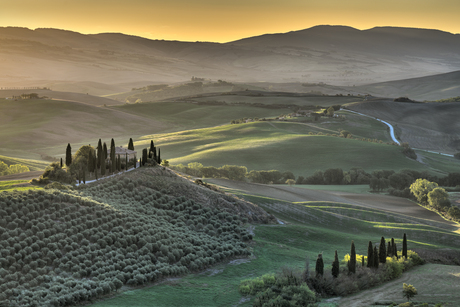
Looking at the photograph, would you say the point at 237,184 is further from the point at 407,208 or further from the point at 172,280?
the point at 172,280

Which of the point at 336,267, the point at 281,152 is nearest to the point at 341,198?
the point at 336,267

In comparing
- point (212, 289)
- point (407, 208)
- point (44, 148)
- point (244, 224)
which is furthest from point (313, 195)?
point (44, 148)

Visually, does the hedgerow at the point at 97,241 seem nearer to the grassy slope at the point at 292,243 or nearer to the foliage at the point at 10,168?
the grassy slope at the point at 292,243

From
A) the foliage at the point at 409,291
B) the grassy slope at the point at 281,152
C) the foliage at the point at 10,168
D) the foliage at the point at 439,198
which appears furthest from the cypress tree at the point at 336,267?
the grassy slope at the point at 281,152

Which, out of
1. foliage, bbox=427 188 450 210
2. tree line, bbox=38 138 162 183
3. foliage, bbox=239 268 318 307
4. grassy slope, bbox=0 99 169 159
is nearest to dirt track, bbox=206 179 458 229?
foliage, bbox=427 188 450 210

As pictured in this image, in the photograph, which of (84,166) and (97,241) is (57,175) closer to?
(84,166)
